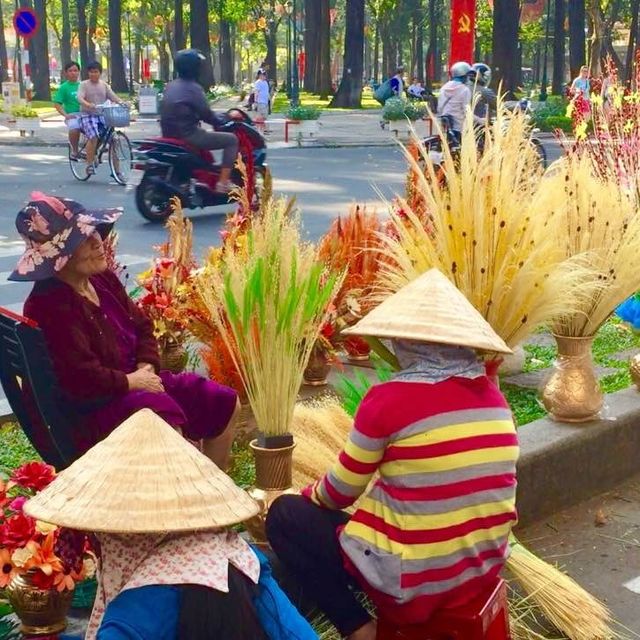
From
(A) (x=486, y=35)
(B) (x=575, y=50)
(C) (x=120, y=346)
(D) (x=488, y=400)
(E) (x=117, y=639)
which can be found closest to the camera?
(E) (x=117, y=639)

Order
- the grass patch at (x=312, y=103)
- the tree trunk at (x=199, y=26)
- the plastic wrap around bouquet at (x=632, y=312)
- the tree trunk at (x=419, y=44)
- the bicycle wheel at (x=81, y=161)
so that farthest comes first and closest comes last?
1. the tree trunk at (x=419, y=44)
2. the grass patch at (x=312, y=103)
3. the tree trunk at (x=199, y=26)
4. the bicycle wheel at (x=81, y=161)
5. the plastic wrap around bouquet at (x=632, y=312)

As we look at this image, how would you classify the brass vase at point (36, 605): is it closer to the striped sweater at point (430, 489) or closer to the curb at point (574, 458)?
the striped sweater at point (430, 489)

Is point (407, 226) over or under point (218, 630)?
over

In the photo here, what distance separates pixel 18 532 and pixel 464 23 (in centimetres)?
2228

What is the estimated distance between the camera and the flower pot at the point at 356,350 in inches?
195

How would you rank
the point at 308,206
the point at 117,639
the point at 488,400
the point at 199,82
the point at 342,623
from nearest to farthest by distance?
1. the point at 117,639
2. the point at 488,400
3. the point at 342,623
4. the point at 199,82
5. the point at 308,206

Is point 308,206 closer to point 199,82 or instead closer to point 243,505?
point 199,82

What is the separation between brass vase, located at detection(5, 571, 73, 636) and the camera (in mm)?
2510

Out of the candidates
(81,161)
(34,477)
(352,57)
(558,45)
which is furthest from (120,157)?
(558,45)

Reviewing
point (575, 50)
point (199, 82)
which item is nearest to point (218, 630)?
point (199, 82)

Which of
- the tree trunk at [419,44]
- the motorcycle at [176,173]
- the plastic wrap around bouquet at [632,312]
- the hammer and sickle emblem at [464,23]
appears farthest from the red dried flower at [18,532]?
the tree trunk at [419,44]

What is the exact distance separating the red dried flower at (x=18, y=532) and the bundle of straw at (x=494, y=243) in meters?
1.63

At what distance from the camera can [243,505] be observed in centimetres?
197

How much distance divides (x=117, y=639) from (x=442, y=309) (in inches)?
46.6
